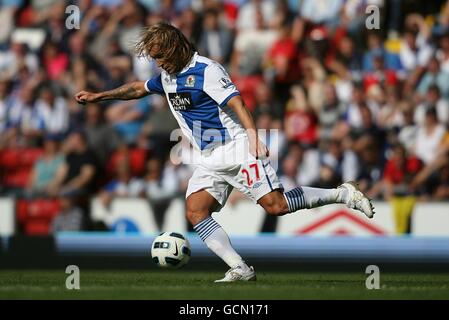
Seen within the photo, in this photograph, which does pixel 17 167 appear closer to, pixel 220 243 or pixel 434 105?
pixel 434 105

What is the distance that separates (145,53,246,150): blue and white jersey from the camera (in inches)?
392

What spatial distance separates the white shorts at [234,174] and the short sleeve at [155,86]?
31.3 inches

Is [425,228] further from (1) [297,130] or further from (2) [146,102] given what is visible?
(2) [146,102]

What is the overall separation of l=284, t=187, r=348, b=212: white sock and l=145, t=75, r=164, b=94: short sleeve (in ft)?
5.28

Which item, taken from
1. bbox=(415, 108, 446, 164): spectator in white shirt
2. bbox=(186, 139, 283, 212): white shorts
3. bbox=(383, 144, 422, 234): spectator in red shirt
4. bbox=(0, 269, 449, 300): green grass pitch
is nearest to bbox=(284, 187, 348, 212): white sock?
bbox=(186, 139, 283, 212): white shorts

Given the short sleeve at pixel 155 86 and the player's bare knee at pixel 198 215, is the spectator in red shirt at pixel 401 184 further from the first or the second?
the short sleeve at pixel 155 86

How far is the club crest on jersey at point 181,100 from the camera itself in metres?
10.1

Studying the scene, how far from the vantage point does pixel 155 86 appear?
34.2 ft

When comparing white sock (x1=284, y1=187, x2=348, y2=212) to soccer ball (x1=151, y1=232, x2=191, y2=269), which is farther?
soccer ball (x1=151, y1=232, x2=191, y2=269)

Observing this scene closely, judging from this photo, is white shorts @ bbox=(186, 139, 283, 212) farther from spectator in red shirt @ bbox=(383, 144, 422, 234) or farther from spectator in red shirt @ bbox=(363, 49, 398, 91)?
spectator in red shirt @ bbox=(363, 49, 398, 91)

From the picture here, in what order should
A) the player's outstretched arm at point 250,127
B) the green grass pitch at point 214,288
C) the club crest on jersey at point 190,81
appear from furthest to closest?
the club crest on jersey at point 190,81 < the player's outstretched arm at point 250,127 < the green grass pitch at point 214,288

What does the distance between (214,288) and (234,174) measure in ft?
4.37

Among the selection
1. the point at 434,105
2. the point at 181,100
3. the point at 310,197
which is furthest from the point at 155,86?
Result: the point at 434,105

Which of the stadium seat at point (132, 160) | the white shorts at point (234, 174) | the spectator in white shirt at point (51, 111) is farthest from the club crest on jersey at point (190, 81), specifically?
the spectator in white shirt at point (51, 111)
